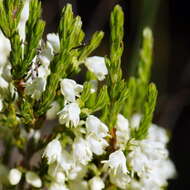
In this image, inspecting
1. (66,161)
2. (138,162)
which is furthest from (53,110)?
(138,162)

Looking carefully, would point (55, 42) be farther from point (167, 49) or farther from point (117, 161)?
point (167, 49)

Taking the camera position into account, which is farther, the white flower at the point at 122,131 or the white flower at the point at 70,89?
the white flower at the point at 122,131

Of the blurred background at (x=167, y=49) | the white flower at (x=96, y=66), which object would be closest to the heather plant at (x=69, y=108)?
the white flower at (x=96, y=66)

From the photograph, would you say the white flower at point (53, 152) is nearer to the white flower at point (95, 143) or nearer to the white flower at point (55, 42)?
the white flower at point (95, 143)

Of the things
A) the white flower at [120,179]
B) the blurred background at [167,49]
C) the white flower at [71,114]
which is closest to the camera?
the white flower at [71,114]

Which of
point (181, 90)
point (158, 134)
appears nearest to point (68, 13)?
point (158, 134)

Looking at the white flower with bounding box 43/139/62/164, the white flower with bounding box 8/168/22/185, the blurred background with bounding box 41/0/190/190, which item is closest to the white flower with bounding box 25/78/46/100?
the white flower with bounding box 43/139/62/164
